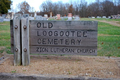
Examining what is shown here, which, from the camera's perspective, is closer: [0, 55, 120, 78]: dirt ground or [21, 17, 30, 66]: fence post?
[0, 55, 120, 78]: dirt ground

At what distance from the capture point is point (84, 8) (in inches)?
3110

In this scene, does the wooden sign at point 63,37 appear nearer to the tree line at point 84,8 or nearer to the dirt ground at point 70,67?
the dirt ground at point 70,67

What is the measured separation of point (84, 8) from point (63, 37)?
77.6 metres

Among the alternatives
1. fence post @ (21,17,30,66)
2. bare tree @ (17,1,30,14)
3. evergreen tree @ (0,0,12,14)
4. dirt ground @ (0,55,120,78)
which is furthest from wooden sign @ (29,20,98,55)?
bare tree @ (17,1,30,14)

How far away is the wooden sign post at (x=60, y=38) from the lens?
166 inches

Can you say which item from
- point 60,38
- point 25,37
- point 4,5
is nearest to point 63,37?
point 60,38

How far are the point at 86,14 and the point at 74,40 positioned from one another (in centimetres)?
7402

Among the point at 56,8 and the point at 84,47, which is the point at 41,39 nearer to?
the point at 84,47

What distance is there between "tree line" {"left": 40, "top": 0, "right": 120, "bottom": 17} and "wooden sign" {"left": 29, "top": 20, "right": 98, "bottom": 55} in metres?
72.7

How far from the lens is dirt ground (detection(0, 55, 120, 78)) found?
365 cm

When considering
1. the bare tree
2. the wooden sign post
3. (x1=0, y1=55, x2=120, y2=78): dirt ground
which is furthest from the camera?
the bare tree

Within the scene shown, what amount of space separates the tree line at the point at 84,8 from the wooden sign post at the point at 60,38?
2864 inches

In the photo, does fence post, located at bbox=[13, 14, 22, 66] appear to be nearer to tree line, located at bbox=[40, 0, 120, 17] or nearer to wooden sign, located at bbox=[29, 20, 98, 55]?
wooden sign, located at bbox=[29, 20, 98, 55]

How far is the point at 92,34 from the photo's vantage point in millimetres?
4234
